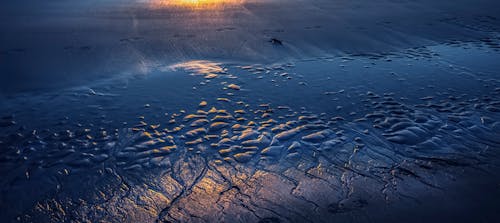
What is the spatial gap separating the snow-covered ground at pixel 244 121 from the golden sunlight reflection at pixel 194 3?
946mm

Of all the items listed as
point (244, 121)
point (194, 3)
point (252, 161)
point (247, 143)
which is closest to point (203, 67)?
point (244, 121)

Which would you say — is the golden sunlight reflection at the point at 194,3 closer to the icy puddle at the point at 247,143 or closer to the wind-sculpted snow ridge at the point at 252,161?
the icy puddle at the point at 247,143

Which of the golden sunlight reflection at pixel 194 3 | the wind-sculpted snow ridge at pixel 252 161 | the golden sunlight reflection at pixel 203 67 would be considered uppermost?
the golden sunlight reflection at pixel 194 3

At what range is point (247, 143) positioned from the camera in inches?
104

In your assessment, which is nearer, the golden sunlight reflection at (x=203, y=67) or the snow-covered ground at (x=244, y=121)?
the snow-covered ground at (x=244, y=121)

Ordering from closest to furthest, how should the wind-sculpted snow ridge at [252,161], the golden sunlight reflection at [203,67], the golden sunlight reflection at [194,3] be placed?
the wind-sculpted snow ridge at [252,161], the golden sunlight reflection at [203,67], the golden sunlight reflection at [194,3]

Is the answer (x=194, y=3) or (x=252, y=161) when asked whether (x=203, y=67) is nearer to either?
(x=252, y=161)

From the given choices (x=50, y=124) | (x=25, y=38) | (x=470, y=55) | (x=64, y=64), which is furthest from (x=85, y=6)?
(x=470, y=55)

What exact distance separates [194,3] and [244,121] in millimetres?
4366

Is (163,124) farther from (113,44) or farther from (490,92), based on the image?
(490,92)

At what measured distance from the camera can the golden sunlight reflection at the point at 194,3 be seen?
250 inches

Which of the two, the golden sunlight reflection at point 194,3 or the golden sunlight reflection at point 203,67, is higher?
the golden sunlight reflection at point 194,3

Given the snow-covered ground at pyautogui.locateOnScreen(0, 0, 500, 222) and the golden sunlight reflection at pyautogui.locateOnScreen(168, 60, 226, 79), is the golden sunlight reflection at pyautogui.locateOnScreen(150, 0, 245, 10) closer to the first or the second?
the snow-covered ground at pyautogui.locateOnScreen(0, 0, 500, 222)

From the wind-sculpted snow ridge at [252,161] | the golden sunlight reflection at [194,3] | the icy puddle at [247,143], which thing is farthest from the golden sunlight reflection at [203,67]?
the golden sunlight reflection at [194,3]
